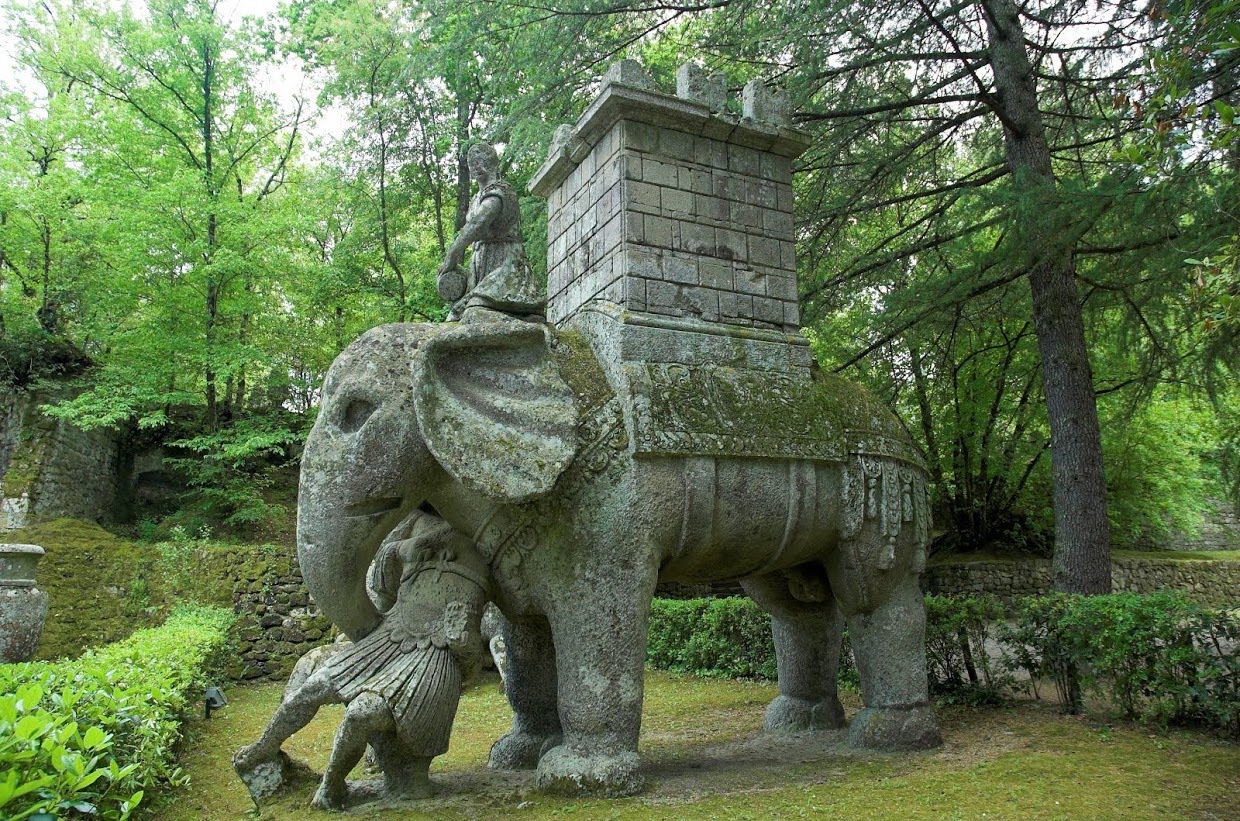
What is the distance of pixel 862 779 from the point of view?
14.3 ft

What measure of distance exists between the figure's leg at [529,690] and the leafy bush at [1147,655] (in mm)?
3457

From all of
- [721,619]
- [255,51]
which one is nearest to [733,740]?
[721,619]

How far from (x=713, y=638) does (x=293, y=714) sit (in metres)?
6.40

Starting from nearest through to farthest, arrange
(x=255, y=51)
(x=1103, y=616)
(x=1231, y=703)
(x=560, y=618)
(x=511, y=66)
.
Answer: (x=560, y=618) → (x=1231, y=703) → (x=1103, y=616) → (x=511, y=66) → (x=255, y=51)

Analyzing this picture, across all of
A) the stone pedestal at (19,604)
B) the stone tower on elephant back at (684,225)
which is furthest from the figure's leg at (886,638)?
the stone pedestal at (19,604)

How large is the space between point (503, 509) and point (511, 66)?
6.11 m

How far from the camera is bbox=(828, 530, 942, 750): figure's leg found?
4.88m

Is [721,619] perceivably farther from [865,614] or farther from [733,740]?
[865,614]

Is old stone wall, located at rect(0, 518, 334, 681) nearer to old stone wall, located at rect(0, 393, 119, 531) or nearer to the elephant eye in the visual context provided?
old stone wall, located at rect(0, 393, 119, 531)

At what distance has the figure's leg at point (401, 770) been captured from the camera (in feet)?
13.0

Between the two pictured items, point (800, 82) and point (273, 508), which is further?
point (273, 508)

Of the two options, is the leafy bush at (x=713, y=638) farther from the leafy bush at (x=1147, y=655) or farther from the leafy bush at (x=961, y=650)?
the leafy bush at (x=1147, y=655)

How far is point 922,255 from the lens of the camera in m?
9.24

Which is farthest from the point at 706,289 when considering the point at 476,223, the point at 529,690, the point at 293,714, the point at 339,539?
the point at 293,714
